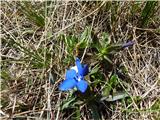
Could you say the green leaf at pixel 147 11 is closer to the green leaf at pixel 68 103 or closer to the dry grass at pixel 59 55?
Answer: the dry grass at pixel 59 55

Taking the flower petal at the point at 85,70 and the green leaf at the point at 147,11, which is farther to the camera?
the green leaf at the point at 147,11

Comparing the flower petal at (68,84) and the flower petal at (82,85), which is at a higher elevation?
the flower petal at (68,84)

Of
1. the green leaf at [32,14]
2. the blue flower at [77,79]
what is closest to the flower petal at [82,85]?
the blue flower at [77,79]

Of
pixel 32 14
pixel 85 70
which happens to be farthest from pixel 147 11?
pixel 32 14

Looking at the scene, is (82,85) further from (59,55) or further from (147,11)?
(147,11)

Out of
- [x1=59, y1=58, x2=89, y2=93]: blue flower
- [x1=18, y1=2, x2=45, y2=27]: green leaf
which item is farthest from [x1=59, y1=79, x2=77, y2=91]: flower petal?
[x1=18, y1=2, x2=45, y2=27]: green leaf

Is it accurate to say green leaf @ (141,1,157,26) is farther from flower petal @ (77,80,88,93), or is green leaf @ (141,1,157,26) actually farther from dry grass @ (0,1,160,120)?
flower petal @ (77,80,88,93)
